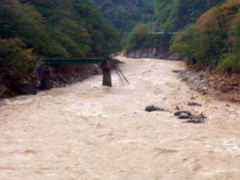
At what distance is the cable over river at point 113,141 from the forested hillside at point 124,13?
94338mm

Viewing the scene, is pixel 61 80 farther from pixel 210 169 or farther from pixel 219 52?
pixel 210 169

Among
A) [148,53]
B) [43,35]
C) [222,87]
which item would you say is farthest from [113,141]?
[148,53]

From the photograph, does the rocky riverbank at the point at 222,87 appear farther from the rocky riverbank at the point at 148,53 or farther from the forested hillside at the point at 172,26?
the forested hillside at the point at 172,26

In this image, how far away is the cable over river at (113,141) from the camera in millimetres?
11195

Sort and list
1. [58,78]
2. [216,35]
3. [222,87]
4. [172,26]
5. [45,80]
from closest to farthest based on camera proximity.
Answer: [222,87]
[45,80]
[58,78]
[216,35]
[172,26]

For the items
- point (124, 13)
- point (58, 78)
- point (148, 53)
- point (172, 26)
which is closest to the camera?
point (58, 78)

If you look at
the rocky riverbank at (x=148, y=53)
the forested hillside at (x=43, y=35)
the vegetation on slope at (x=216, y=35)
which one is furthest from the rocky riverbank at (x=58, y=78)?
the rocky riverbank at (x=148, y=53)

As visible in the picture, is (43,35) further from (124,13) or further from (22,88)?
(124,13)

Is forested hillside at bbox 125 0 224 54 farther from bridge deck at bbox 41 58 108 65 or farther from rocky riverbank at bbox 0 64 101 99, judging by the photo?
bridge deck at bbox 41 58 108 65

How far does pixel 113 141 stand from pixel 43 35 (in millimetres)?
21881

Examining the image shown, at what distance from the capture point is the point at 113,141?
14234mm

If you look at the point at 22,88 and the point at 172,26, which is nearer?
the point at 22,88

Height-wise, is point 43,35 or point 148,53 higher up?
point 43,35

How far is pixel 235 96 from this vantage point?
79.4 feet
